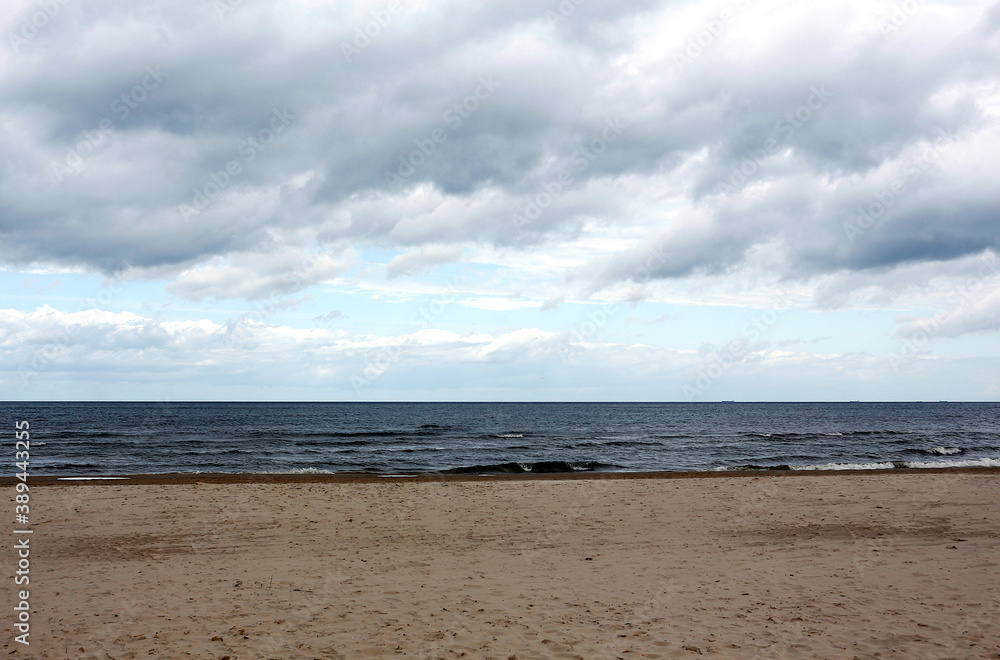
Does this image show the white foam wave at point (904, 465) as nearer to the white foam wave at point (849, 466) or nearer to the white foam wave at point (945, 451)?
the white foam wave at point (849, 466)

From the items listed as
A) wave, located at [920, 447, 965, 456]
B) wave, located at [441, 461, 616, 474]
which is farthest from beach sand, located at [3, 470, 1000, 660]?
wave, located at [920, 447, 965, 456]

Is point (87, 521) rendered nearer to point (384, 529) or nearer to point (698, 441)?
point (384, 529)

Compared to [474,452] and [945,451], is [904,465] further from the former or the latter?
[474,452]

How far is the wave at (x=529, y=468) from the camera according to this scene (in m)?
32.2

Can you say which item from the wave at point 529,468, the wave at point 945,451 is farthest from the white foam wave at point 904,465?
the wave at point 529,468

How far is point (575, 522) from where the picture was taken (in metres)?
15.1

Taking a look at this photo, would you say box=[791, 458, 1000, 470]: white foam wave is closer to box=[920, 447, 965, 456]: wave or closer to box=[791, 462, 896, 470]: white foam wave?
box=[791, 462, 896, 470]: white foam wave

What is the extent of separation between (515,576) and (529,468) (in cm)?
2260

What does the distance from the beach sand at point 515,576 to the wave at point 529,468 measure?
44.9 feet

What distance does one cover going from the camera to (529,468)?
108 feet

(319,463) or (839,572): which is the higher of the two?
(839,572)

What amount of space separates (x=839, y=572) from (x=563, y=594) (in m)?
5.10

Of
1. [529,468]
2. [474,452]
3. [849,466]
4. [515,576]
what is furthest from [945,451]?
[515,576]

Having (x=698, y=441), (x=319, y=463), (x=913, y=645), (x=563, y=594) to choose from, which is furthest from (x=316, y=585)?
(x=698, y=441)
